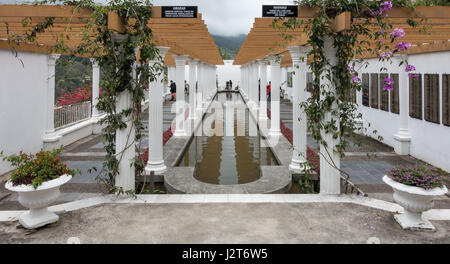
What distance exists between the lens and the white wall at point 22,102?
Result: 755 centimetres

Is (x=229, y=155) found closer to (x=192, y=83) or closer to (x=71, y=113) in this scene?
(x=192, y=83)

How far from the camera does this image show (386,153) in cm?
948

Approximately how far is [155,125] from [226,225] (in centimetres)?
345

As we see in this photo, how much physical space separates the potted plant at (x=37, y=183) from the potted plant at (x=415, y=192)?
4282mm

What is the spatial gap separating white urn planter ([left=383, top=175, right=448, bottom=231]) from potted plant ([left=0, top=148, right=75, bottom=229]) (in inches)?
168

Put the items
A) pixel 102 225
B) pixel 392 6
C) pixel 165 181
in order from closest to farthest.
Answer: pixel 102 225 < pixel 392 6 < pixel 165 181

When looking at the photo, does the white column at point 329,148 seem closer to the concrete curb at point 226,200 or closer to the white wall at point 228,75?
the concrete curb at point 226,200

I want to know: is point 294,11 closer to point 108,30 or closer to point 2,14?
point 108,30

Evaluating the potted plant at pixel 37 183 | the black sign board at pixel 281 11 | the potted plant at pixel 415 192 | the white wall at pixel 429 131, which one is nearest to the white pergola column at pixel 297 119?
the white wall at pixel 429 131

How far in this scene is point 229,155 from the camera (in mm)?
9336

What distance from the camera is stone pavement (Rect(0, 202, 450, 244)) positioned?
389cm

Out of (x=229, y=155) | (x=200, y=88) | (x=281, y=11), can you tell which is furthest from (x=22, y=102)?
(x=200, y=88)
